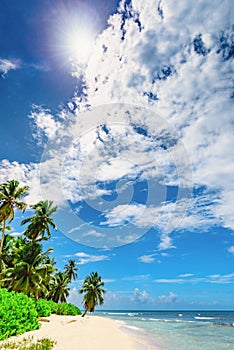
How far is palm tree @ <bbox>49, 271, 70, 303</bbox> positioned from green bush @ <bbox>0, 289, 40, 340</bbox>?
1577 inches

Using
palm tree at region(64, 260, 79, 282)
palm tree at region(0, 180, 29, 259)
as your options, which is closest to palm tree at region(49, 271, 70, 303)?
palm tree at region(64, 260, 79, 282)

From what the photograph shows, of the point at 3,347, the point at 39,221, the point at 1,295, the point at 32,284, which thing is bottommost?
the point at 3,347

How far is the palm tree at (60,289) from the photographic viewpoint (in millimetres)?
57356

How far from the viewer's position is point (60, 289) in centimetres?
5816

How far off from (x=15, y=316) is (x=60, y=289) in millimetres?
45025

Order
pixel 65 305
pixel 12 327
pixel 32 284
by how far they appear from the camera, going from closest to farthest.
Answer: pixel 12 327 → pixel 32 284 → pixel 65 305

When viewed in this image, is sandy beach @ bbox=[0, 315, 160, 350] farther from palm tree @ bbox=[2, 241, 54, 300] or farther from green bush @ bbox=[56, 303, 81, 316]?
green bush @ bbox=[56, 303, 81, 316]

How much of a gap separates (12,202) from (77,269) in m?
37.6

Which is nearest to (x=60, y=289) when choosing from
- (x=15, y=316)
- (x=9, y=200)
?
(x=9, y=200)

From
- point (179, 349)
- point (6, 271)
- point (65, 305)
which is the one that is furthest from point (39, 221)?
point (65, 305)

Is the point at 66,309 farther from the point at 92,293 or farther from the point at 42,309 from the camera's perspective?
the point at 42,309

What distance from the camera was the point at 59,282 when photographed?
58.5m

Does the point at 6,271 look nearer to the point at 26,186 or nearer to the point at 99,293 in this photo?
the point at 26,186

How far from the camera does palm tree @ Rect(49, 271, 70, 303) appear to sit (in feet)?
188
